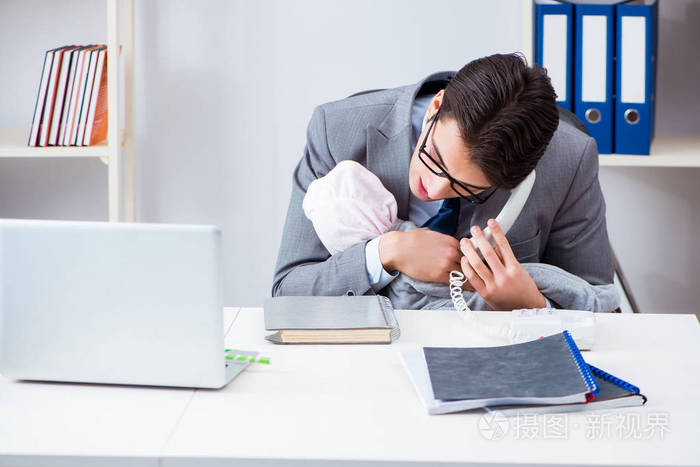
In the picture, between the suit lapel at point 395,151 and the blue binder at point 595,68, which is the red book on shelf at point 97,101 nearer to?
the suit lapel at point 395,151

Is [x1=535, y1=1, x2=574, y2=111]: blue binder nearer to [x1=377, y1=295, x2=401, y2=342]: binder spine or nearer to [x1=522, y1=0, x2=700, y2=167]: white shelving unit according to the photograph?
[x1=522, y1=0, x2=700, y2=167]: white shelving unit

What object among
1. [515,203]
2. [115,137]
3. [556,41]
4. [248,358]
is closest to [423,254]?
[515,203]

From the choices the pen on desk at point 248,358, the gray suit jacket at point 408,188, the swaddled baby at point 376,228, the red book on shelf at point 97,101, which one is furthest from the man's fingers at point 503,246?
the red book on shelf at point 97,101

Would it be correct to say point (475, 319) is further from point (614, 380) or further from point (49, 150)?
point (49, 150)

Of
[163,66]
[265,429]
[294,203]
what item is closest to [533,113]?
[294,203]

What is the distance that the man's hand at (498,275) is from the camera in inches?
51.1

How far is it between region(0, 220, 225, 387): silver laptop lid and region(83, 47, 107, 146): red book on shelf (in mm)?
1312

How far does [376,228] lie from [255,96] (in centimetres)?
113

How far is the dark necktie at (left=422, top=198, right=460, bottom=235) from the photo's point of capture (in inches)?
58.1

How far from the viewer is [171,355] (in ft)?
3.13

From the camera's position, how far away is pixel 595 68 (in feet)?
6.49

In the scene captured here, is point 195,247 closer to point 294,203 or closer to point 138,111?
point 294,203

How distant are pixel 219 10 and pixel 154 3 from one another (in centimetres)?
20

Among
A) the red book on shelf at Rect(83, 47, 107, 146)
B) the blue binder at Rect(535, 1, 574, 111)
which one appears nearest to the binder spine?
the blue binder at Rect(535, 1, 574, 111)
